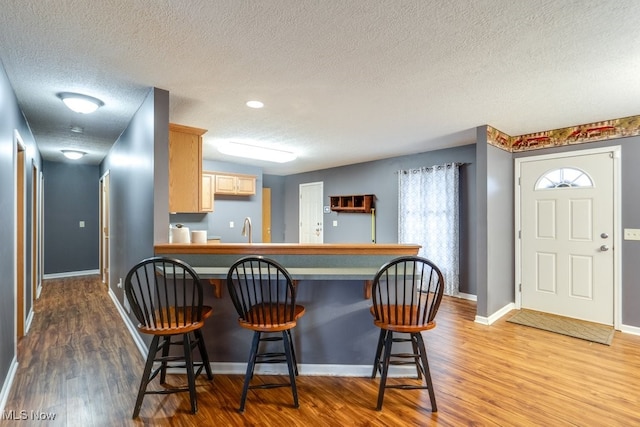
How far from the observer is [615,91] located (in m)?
2.70

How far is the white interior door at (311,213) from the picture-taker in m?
7.16

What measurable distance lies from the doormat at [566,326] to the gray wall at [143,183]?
4075mm

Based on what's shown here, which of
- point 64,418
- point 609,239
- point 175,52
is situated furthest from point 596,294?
point 64,418

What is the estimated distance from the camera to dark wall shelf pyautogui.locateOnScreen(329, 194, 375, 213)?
19.7 ft

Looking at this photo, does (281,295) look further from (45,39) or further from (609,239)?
(609,239)

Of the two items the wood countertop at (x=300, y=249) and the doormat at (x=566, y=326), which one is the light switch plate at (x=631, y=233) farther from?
the wood countertop at (x=300, y=249)

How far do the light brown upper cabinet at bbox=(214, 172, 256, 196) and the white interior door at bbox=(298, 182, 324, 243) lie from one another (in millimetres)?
1571

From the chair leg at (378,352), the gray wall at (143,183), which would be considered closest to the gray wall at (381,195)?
the chair leg at (378,352)

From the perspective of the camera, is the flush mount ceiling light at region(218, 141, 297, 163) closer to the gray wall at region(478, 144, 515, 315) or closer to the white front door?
the gray wall at region(478, 144, 515, 315)

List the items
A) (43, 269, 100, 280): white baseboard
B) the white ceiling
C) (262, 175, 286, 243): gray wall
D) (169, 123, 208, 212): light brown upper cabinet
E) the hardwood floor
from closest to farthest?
the white ceiling, the hardwood floor, (169, 123, 208, 212): light brown upper cabinet, (43, 269, 100, 280): white baseboard, (262, 175, 286, 243): gray wall

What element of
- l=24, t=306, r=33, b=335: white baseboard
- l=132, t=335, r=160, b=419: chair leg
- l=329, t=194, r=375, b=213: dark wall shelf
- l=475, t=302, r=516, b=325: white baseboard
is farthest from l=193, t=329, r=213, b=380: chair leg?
l=329, t=194, r=375, b=213: dark wall shelf

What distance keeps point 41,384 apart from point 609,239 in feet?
18.3

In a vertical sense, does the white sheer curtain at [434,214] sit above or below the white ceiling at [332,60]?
below

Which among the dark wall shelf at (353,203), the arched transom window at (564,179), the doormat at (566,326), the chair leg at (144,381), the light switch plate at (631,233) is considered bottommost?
the doormat at (566,326)
